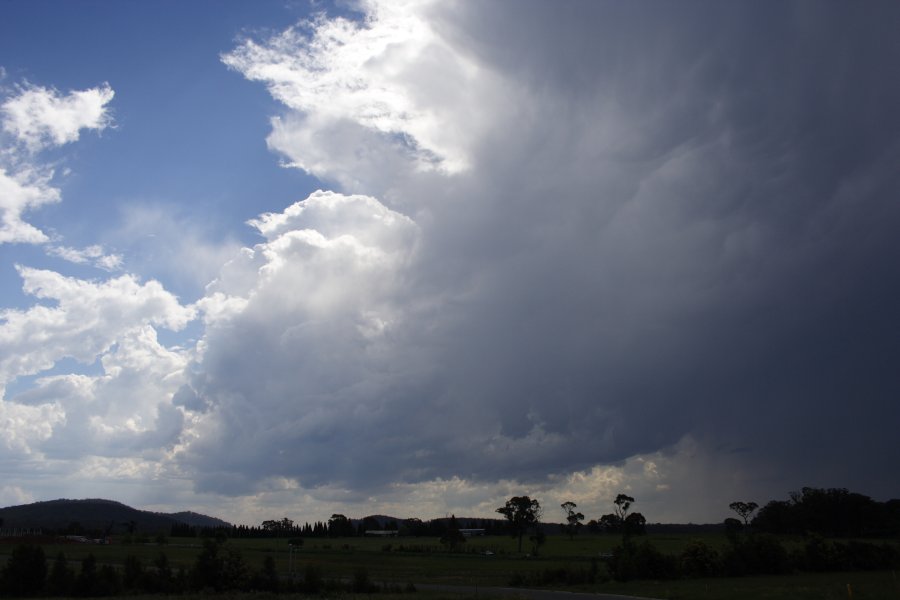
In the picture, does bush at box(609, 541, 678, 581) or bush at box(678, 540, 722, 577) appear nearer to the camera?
bush at box(609, 541, 678, 581)

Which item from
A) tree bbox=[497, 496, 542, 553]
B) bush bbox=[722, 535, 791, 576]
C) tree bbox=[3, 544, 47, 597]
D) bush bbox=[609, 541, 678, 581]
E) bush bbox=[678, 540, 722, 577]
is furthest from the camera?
tree bbox=[497, 496, 542, 553]

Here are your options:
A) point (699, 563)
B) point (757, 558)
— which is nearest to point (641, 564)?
point (699, 563)

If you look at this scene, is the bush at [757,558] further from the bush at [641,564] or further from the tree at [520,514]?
the tree at [520,514]

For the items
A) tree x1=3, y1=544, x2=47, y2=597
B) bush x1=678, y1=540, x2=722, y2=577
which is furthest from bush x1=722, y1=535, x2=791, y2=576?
tree x1=3, y1=544, x2=47, y2=597

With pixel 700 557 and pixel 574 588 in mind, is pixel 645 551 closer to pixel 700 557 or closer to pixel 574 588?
pixel 700 557

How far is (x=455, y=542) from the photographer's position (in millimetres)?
151500

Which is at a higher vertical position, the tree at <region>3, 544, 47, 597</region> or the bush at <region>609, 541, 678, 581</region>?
the bush at <region>609, 541, 678, 581</region>

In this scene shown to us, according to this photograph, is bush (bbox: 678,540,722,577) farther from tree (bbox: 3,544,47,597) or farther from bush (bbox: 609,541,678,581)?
tree (bbox: 3,544,47,597)

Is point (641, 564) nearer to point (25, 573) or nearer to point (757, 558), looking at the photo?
point (757, 558)

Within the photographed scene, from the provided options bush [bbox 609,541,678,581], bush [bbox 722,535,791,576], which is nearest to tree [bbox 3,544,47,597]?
A: bush [bbox 609,541,678,581]

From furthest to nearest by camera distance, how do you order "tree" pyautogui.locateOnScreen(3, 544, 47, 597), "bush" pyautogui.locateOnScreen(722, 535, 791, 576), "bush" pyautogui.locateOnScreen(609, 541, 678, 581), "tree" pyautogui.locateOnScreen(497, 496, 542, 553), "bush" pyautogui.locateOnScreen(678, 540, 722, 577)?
"tree" pyautogui.locateOnScreen(497, 496, 542, 553), "bush" pyautogui.locateOnScreen(722, 535, 791, 576), "bush" pyautogui.locateOnScreen(678, 540, 722, 577), "bush" pyautogui.locateOnScreen(609, 541, 678, 581), "tree" pyautogui.locateOnScreen(3, 544, 47, 597)

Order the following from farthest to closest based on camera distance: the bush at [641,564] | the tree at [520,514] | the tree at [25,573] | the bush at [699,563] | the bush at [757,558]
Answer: the tree at [520,514], the bush at [757,558], the bush at [699,563], the bush at [641,564], the tree at [25,573]

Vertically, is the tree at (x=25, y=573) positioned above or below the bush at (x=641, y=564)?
below

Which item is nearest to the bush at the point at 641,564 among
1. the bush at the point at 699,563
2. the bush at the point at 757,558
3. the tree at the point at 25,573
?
the bush at the point at 699,563
